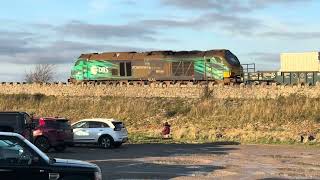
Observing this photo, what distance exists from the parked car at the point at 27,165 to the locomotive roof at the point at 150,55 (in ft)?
142

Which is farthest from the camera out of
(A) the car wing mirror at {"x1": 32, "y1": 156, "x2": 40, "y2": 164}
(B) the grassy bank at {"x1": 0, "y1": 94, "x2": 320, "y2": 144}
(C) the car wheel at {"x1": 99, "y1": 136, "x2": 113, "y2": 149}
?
(B) the grassy bank at {"x1": 0, "y1": 94, "x2": 320, "y2": 144}

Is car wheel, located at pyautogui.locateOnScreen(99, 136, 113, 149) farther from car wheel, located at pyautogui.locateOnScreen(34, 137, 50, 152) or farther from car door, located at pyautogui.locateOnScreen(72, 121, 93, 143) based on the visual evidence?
car wheel, located at pyautogui.locateOnScreen(34, 137, 50, 152)

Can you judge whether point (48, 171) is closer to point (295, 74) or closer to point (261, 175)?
point (261, 175)

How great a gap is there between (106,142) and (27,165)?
21.2 meters

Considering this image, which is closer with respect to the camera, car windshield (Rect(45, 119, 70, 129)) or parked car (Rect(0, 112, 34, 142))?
parked car (Rect(0, 112, 34, 142))

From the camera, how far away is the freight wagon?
175 feet

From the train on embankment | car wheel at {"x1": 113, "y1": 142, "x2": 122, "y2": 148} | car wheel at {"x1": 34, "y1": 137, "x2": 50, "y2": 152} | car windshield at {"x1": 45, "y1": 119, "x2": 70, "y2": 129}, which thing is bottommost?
car wheel at {"x1": 113, "y1": 142, "x2": 122, "y2": 148}

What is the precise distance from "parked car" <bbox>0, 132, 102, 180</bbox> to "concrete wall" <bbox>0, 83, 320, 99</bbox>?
40.0 m

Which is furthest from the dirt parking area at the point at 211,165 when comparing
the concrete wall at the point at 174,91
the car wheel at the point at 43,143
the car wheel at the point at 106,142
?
the concrete wall at the point at 174,91

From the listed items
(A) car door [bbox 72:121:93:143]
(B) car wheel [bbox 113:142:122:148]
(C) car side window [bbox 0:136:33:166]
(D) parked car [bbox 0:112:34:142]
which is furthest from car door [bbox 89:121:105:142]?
(C) car side window [bbox 0:136:33:166]

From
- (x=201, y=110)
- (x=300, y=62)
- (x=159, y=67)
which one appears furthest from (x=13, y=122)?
(x=300, y=62)

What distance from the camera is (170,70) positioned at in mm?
56281

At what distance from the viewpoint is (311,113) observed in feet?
147

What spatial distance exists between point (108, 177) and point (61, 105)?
45.3 metres
